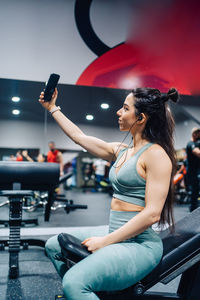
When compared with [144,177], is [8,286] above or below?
below

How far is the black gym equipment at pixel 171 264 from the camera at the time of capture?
3.52 ft

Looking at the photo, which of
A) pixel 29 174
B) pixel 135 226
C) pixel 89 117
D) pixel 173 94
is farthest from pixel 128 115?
pixel 89 117

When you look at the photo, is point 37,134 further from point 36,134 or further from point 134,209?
point 134,209

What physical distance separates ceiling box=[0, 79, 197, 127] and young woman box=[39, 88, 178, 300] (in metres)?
2.35

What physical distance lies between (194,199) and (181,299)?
11.1 feet

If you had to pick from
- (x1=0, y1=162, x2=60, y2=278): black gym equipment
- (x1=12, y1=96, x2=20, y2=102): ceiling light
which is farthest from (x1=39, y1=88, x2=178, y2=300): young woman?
(x1=12, y1=96, x2=20, y2=102): ceiling light

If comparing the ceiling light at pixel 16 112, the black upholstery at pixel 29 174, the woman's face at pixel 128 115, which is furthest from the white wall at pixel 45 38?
the woman's face at pixel 128 115

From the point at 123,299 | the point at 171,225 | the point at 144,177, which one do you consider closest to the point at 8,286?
the point at 123,299

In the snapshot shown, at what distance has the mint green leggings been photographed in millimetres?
961

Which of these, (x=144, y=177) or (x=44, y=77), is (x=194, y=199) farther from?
(x=144, y=177)

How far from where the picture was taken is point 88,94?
12.6 feet

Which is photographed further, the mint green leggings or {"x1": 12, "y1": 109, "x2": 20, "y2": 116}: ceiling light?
{"x1": 12, "y1": 109, "x2": 20, "y2": 116}: ceiling light

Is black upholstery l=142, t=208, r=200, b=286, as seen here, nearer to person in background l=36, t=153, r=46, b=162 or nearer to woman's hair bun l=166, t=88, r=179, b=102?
woman's hair bun l=166, t=88, r=179, b=102

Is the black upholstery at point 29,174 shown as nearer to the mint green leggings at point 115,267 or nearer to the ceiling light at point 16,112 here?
the mint green leggings at point 115,267
